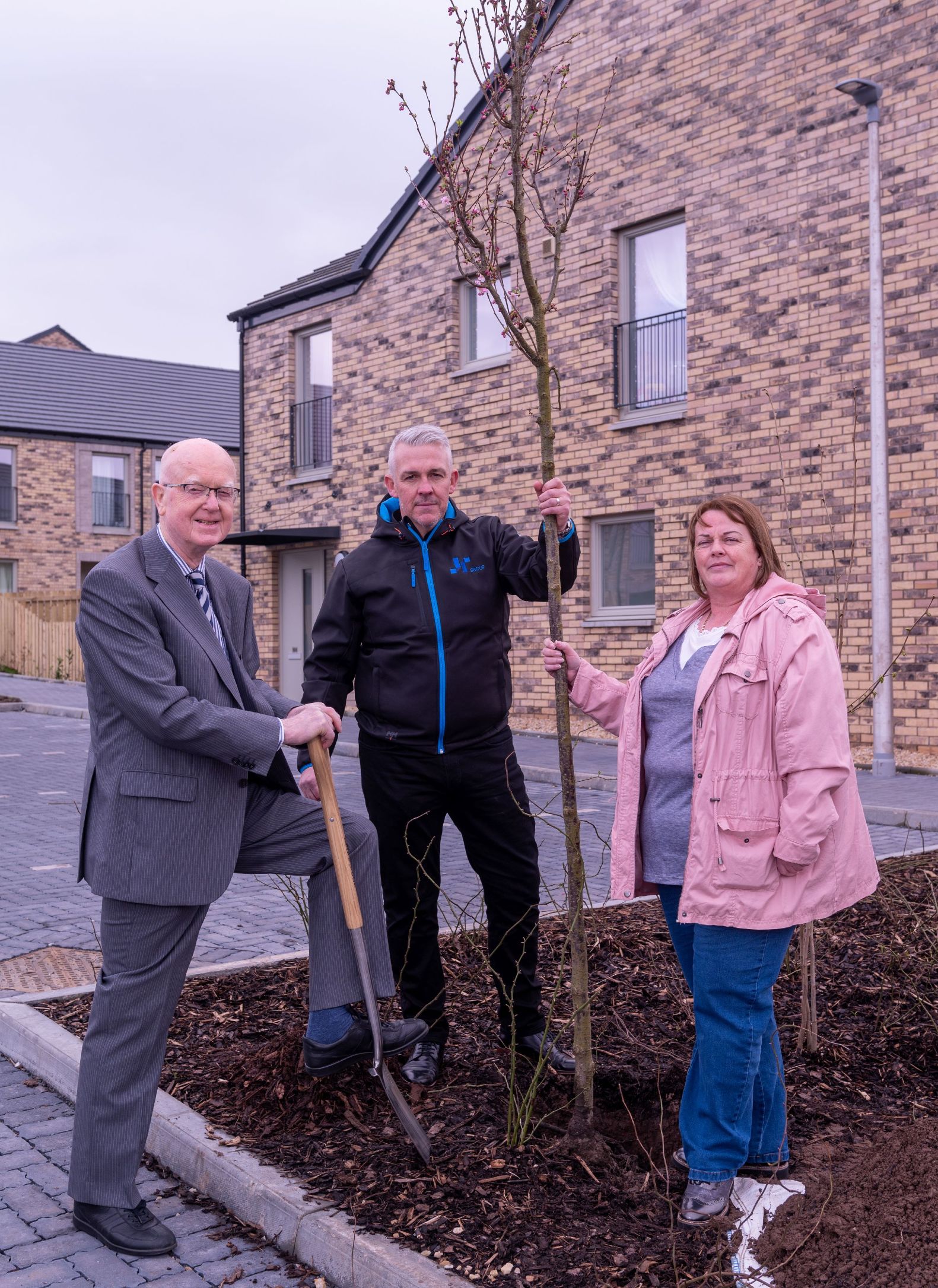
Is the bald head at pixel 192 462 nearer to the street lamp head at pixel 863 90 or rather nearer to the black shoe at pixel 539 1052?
the black shoe at pixel 539 1052

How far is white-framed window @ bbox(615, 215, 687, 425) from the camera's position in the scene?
620 inches

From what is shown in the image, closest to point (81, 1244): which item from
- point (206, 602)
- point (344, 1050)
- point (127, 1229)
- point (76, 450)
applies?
point (127, 1229)

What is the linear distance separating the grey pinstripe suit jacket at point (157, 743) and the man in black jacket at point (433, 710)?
71cm

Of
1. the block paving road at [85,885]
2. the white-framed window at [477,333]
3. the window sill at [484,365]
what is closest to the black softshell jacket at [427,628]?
the block paving road at [85,885]

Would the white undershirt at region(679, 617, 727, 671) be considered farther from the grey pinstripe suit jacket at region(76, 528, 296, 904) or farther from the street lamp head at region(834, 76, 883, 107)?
the street lamp head at region(834, 76, 883, 107)

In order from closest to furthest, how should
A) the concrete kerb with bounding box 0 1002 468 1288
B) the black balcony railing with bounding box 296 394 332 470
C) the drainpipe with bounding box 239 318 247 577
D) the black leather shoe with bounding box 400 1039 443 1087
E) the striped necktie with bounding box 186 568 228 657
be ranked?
the concrete kerb with bounding box 0 1002 468 1288
the striped necktie with bounding box 186 568 228 657
the black leather shoe with bounding box 400 1039 443 1087
the black balcony railing with bounding box 296 394 332 470
the drainpipe with bounding box 239 318 247 577

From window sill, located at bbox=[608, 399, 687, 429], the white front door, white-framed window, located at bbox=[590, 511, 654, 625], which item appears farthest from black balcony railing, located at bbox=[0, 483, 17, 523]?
window sill, located at bbox=[608, 399, 687, 429]

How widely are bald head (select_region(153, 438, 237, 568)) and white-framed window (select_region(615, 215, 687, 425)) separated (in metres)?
12.3

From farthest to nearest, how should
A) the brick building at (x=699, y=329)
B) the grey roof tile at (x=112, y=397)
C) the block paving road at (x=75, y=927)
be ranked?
the grey roof tile at (x=112, y=397) < the brick building at (x=699, y=329) < the block paving road at (x=75, y=927)

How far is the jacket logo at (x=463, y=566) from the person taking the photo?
14.5 ft

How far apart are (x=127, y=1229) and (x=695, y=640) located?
2.22m

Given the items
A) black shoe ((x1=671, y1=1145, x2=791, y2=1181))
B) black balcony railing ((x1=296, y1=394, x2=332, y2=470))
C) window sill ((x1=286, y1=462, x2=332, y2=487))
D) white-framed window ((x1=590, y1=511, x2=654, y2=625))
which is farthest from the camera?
black balcony railing ((x1=296, y1=394, x2=332, y2=470))

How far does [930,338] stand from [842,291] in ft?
4.08

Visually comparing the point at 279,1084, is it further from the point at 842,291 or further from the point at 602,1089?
the point at 842,291
